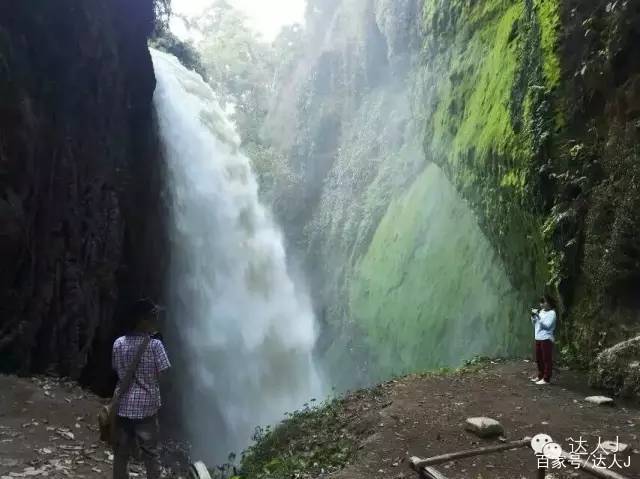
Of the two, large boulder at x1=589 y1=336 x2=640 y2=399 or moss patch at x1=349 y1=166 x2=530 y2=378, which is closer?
large boulder at x1=589 y1=336 x2=640 y2=399

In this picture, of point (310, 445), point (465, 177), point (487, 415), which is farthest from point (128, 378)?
point (465, 177)

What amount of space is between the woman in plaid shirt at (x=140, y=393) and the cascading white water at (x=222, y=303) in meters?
15.2

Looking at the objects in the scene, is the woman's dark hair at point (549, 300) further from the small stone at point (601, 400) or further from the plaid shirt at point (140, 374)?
the plaid shirt at point (140, 374)

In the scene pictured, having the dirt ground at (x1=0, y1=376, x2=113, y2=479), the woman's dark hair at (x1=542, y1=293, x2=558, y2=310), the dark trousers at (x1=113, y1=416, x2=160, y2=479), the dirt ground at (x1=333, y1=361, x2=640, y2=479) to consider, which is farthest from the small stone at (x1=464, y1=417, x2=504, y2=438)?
the dirt ground at (x1=0, y1=376, x2=113, y2=479)

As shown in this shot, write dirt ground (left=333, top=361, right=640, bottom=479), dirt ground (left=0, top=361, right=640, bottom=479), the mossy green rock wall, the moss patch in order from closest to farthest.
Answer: dirt ground (left=333, top=361, right=640, bottom=479), dirt ground (left=0, top=361, right=640, bottom=479), the mossy green rock wall, the moss patch

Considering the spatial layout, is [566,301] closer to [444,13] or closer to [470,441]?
[470,441]

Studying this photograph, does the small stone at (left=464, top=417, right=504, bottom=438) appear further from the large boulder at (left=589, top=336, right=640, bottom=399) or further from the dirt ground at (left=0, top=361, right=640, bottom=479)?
the large boulder at (left=589, top=336, right=640, bottom=399)

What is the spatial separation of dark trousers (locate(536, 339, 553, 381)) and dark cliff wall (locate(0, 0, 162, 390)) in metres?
9.23

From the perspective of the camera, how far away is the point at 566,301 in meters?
8.53

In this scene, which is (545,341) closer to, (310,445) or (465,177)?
(310,445)

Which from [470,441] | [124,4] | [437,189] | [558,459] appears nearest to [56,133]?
[124,4]

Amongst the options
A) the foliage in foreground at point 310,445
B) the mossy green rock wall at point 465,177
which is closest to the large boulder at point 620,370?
the mossy green rock wall at point 465,177

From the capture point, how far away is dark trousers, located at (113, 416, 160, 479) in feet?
15.4

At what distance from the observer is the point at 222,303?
21625mm
